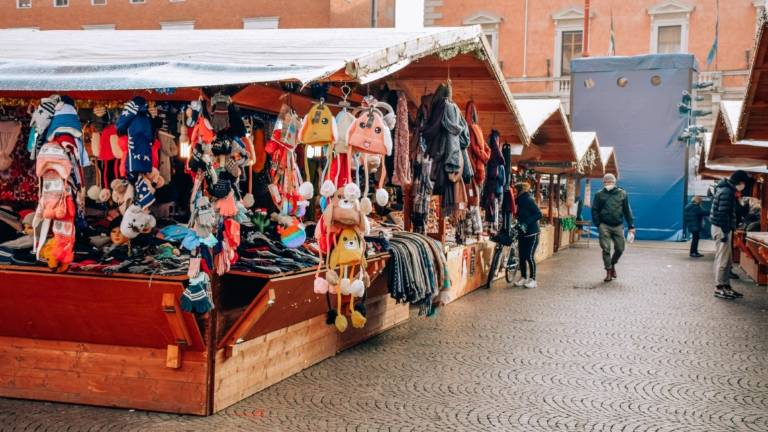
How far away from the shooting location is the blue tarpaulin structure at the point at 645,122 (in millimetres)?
25672

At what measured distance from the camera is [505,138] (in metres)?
12.4

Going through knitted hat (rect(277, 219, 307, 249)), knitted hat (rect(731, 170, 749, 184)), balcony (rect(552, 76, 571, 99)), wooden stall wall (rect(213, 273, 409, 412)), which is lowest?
wooden stall wall (rect(213, 273, 409, 412))

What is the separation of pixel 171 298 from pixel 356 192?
1.51 metres

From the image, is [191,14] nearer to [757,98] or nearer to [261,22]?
[261,22]

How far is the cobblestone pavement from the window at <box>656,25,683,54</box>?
83.4 ft

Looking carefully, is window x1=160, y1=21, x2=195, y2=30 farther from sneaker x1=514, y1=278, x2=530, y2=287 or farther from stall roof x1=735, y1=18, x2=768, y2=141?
stall roof x1=735, y1=18, x2=768, y2=141

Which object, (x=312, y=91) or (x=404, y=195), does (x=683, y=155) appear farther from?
(x=312, y=91)

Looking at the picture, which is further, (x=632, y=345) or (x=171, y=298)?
(x=632, y=345)

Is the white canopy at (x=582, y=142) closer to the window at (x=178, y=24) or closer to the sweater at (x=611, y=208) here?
the sweater at (x=611, y=208)

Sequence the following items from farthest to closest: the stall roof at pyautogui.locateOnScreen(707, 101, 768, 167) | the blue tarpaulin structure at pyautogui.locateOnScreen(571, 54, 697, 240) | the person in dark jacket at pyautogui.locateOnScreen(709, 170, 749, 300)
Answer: the blue tarpaulin structure at pyautogui.locateOnScreen(571, 54, 697, 240) → the stall roof at pyautogui.locateOnScreen(707, 101, 768, 167) → the person in dark jacket at pyautogui.locateOnScreen(709, 170, 749, 300)

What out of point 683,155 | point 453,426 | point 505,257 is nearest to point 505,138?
point 505,257

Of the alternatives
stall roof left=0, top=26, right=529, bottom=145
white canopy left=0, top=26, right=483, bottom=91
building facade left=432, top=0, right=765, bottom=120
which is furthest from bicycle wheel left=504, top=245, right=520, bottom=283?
building facade left=432, top=0, right=765, bottom=120

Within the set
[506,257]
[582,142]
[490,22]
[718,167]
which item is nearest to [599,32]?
[490,22]

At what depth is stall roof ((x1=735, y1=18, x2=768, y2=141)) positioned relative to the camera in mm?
8406
